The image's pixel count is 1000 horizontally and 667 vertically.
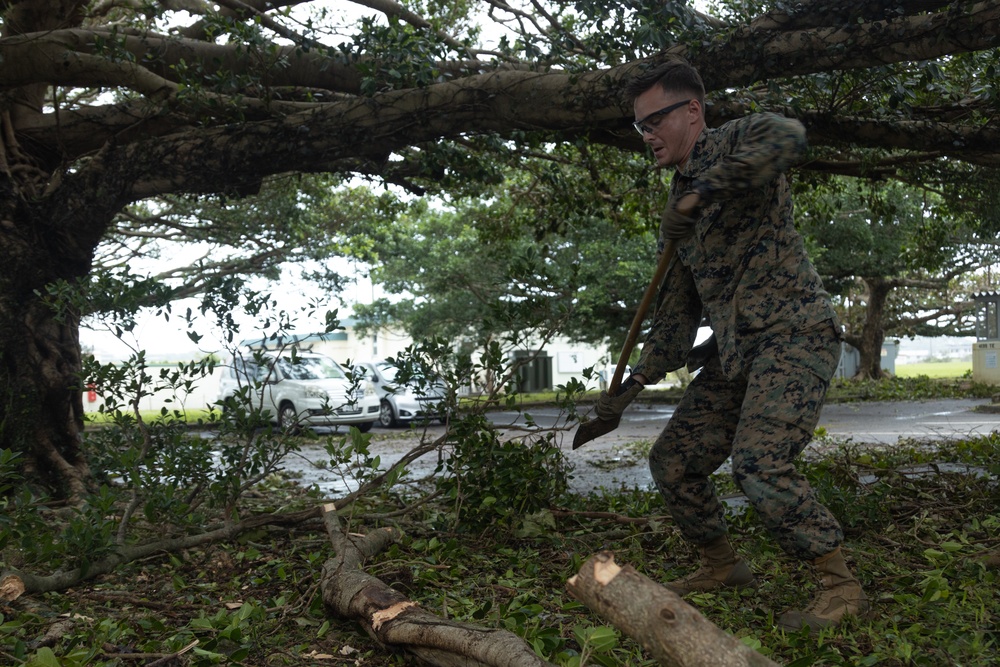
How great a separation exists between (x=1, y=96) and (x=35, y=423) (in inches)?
99.4

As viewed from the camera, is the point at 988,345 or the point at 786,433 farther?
the point at 988,345

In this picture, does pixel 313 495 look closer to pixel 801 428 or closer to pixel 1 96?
pixel 801 428

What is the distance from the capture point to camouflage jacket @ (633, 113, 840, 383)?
3.08 m

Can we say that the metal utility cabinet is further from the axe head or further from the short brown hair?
the short brown hair

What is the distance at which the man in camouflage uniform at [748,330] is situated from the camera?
3199 millimetres

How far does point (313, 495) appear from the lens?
5.77 meters

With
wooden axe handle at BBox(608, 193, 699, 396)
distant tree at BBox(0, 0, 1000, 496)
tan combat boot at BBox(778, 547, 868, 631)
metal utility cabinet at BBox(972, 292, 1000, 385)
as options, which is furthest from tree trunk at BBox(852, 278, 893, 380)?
tan combat boot at BBox(778, 547, 868, 631)

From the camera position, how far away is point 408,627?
3.01 meters

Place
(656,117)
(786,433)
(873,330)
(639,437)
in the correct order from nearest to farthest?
(786,433), (656,117), (639,437), (873,330)

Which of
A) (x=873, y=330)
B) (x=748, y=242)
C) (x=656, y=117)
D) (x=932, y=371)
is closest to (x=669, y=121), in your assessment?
(x=656, y=117)

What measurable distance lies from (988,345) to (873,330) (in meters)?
3.31

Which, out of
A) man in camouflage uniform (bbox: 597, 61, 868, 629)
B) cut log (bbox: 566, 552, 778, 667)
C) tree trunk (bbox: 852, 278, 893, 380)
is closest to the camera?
cut log (bbox: 566, 552, 778, 667)

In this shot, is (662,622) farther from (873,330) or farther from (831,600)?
(873,330)

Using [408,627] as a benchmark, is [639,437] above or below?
below
